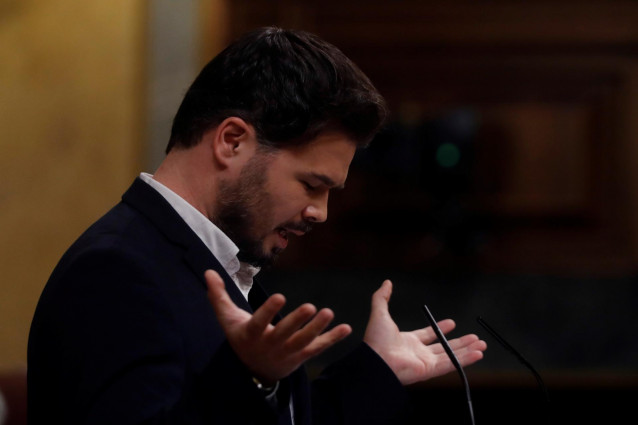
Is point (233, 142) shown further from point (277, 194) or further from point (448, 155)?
point (448, 155)

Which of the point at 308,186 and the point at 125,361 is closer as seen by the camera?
the point at 125,361

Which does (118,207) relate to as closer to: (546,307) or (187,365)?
(187,365)

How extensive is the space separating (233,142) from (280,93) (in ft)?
0.34

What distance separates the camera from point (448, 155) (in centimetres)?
355

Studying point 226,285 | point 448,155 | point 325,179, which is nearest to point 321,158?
point 325,179

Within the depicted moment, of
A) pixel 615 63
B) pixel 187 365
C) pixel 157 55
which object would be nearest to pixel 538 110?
pixel 615 63

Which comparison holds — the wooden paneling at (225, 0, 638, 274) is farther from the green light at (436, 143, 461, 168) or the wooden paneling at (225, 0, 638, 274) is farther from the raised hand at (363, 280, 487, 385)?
the raised hand at (363, 280, 487, 385)

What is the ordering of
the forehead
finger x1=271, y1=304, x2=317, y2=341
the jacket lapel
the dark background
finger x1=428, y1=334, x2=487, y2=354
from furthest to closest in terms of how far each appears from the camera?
the dark background → finger x1=428, y1=334, x2=487, y2=354 → the forehead → the jacket lapel → finger x1=271, y1=304, x2=317, y2=341

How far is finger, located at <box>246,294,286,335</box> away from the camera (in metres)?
1.08

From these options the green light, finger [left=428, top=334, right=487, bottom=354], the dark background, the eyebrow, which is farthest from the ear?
the green light

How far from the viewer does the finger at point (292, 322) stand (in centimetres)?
108

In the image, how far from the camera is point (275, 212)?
1.49 m

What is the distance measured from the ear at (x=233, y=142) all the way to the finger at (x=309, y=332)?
409 millimetres

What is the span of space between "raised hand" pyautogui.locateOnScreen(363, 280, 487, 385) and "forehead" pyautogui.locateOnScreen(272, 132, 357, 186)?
240 mm
